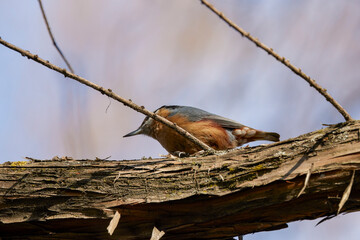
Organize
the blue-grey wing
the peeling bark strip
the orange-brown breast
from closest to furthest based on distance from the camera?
the peeling bark strip < the orange-brown breast < the blue-grey wing

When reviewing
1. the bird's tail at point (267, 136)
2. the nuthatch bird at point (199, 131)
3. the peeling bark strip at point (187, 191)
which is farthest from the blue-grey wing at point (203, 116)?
the peeling bark strip at point (187, 191)

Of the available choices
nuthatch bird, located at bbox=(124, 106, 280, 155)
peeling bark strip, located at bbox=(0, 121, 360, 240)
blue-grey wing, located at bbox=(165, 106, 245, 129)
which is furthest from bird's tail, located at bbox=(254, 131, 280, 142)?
peeling bark strip, located at bbox=(0, 121, 360, 240)

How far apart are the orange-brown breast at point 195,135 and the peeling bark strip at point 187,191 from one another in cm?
162

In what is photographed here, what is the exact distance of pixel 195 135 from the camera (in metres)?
4.29

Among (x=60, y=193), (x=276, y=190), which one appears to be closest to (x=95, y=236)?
(x=60, y=193)

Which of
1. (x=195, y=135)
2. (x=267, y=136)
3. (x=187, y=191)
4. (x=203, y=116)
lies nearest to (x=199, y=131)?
(x=195, y=135)

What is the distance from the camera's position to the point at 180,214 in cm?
233

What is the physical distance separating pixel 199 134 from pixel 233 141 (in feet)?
1.30

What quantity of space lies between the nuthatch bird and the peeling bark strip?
168 centimetres

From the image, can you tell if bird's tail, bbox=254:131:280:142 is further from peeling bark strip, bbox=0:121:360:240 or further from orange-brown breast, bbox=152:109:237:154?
peeling bark strip, bbox=0:121:360:240

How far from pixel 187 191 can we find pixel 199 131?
1.99 m

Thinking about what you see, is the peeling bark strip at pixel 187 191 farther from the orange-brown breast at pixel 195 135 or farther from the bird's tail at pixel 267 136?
the bird's tail at pixel 267 136

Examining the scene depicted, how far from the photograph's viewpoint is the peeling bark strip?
215cm

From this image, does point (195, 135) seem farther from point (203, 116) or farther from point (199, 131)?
point (203, 116)
